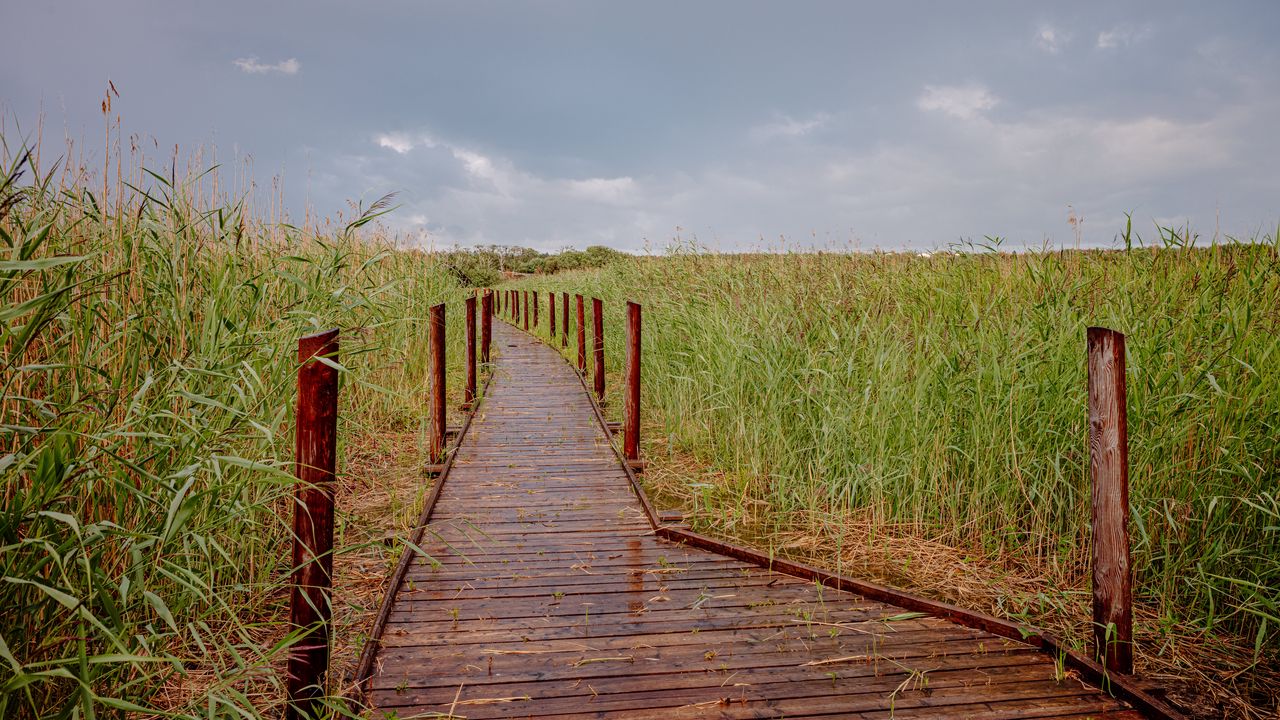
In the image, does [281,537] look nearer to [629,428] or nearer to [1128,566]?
[629,428]

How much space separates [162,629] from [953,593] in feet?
11.9

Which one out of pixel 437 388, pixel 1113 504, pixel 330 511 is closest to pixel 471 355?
pixel 437 388

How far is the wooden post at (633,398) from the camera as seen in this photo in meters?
5.89

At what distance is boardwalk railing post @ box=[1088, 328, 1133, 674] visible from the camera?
9.30ft

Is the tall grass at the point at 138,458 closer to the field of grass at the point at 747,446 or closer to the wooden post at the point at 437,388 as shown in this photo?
the field of grass at the point at 747,446

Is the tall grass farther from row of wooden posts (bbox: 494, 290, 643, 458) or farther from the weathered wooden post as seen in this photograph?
the weathered wooden post

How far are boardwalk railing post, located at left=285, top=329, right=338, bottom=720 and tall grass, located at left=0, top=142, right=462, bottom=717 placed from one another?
100mm

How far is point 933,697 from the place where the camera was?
268 centimetres

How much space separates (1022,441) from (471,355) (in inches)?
233

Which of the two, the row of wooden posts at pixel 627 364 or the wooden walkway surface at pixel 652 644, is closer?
the wooden walkway surface at pixel 652 644

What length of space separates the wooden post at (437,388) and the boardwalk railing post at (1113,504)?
469 centimetres

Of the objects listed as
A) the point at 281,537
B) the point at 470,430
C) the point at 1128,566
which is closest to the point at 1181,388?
the point at 1128,566

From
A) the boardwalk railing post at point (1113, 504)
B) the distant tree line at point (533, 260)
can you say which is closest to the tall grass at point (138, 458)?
the boardwalk railing post at point (1113, 504)

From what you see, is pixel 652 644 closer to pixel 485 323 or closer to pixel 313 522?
pixel 313 522
